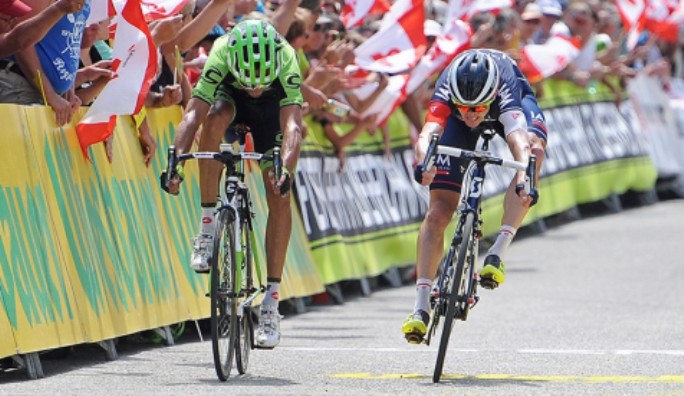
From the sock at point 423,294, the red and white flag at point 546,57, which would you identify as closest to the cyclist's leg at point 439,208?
the sock at point 423,294

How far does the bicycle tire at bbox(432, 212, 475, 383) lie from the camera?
918 centimetres

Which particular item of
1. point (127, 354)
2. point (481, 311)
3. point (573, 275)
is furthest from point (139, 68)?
point (573, 275)

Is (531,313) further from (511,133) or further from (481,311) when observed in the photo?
(511,133)

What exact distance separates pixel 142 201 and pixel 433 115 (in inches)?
93.9

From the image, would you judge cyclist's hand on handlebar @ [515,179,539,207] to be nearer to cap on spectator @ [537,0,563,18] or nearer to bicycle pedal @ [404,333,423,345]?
bicycle pedal @ [404,333,423,345]

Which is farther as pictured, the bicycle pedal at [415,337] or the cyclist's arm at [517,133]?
the cyclist's arm at [517,133]

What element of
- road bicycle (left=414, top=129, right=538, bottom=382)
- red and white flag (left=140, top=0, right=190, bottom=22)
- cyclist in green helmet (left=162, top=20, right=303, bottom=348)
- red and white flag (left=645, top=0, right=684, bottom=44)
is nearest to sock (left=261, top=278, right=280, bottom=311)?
cyclist in green helmet (left=162, top=20, right=303, bottom=348)

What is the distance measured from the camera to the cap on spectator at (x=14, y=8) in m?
10.2

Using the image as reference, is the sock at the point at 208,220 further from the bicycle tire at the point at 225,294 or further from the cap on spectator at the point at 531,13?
the cap on spectator at the point at 531,13

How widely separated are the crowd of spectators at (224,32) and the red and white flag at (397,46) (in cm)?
21

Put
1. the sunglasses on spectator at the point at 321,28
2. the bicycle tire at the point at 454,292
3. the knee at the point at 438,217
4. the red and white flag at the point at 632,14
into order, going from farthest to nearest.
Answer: the red and white flag at the point at 632,14 → the sunglasses on spectator at the point at 321,28 → the knee at the point at 438,217 → the bicycle tire at the point at 454,292

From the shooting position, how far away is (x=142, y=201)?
11344 millimetres

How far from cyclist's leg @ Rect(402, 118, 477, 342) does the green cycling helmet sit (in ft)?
4.35

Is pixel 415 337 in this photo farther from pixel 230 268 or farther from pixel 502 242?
pixel 230 268
